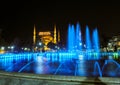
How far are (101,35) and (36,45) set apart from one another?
116 ft

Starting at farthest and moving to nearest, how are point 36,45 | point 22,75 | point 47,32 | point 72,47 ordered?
1. point 47,32
2. point 36,45
3. point 72,47
4. point 22,75

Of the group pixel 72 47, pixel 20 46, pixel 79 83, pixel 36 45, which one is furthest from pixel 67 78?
pixel 36 45

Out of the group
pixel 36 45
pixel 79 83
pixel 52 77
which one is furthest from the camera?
pixel 36 45

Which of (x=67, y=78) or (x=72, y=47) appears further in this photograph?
(x=72, y=47)

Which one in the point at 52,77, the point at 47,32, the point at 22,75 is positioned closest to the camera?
the point at 52,77

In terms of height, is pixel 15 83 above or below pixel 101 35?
below

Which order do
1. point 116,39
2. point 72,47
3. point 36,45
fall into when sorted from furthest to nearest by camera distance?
point 116,39 < point 36,45 < point 72,47

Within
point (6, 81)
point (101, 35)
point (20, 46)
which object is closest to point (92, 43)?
point (101, 35)

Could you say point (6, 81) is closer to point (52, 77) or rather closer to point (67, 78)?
point (52, 77)

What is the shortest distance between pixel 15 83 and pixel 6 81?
391 mm

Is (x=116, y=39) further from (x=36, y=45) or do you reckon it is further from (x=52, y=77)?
(x=52, y=77)

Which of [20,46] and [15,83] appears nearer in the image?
[15,83]

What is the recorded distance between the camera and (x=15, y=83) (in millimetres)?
6746

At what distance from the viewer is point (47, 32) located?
17825cm
